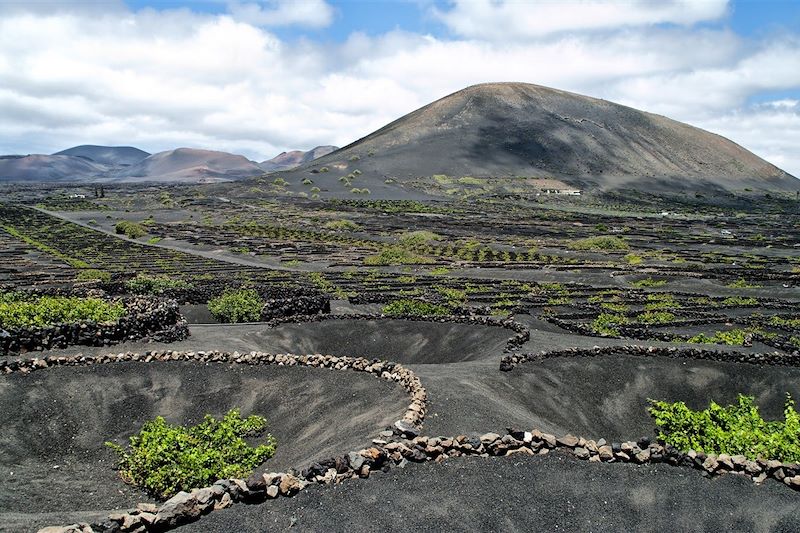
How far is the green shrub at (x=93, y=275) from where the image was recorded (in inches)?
2009

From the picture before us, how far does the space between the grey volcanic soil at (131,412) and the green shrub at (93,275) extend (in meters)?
34.7

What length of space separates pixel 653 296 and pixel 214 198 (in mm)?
148579

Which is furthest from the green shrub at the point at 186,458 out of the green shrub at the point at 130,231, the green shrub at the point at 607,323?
the green shrub at the point at 130,231

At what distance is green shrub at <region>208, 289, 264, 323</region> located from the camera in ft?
107

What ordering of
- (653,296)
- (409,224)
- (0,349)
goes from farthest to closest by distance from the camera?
(409,224), (653,296), (0,349)

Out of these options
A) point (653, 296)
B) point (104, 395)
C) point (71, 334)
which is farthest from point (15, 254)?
point (653, 296)

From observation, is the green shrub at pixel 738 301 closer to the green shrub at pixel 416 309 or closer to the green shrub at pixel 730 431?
the green shrub at pixel 416 309

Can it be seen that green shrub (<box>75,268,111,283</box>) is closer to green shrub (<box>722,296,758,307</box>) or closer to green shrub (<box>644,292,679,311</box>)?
green shrub (<box>644,292,679,311</box>)

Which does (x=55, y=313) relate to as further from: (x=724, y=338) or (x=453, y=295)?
(x=724, y=338)

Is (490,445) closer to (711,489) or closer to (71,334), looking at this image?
A: (711,489)

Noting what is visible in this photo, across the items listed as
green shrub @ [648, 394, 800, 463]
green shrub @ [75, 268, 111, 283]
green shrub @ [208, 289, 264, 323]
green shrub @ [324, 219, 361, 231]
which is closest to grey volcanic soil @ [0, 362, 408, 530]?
green shrub @ [648, 394, 800, 463]

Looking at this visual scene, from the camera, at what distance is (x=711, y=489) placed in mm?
11852

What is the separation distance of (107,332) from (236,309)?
10.5m

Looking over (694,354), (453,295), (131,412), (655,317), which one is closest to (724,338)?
(655,317)
